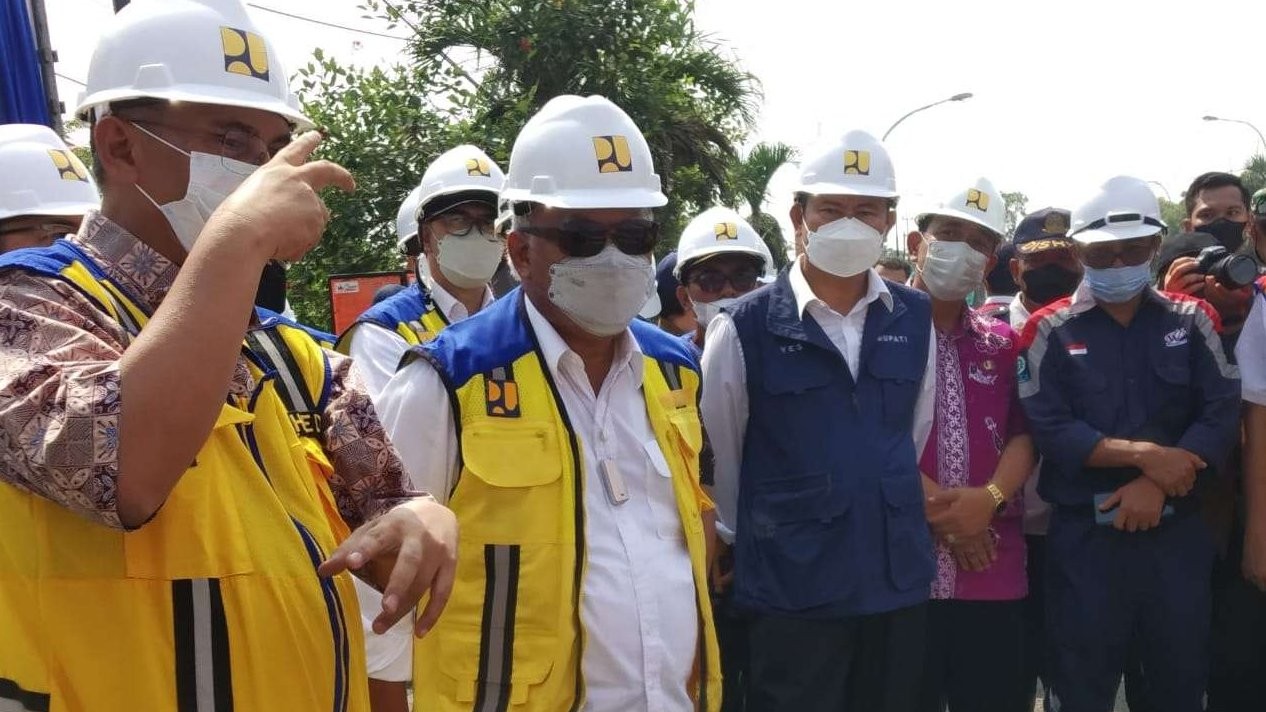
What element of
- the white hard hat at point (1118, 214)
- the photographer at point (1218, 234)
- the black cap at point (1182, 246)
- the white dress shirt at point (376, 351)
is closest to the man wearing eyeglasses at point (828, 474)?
the white hard hat at point (1118, 214)

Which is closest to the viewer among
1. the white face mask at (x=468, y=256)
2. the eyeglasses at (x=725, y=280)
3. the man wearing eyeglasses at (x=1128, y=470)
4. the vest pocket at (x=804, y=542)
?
the vest pocket at (x=804, y=542)

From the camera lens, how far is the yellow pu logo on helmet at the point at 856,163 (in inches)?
151

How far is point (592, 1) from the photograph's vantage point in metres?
10.4

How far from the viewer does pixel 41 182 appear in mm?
4285

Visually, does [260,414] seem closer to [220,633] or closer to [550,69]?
[220,633]

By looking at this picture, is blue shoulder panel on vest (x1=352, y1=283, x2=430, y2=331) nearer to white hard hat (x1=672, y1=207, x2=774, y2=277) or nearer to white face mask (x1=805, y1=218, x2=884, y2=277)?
white hard hat (x1=672, y1=207, x2=774, y2=277)

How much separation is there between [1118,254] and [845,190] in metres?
1.20

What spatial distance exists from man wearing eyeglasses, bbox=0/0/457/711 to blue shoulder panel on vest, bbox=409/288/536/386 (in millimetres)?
658

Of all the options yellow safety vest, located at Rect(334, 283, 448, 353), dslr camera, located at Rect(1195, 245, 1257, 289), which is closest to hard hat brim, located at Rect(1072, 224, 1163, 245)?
dslr camera, located at Rect(1195, 245, 1257, 289)

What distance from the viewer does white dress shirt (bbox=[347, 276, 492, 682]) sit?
2438 mm

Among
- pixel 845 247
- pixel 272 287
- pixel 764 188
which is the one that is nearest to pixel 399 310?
pixel 845 247

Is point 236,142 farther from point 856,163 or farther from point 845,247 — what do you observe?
point 856,163

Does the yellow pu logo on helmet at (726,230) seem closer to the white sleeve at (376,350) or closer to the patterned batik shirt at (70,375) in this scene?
the white sleeve at (376,350)

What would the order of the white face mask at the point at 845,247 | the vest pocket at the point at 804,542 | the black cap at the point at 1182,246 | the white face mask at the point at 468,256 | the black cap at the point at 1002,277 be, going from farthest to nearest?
the black cap at the point at 1002,277, the black cap at the point at 1182,246, the white face mask at the point at 468,256, the white face mask at the point at 845,247, the vest pocket at the point at 804,542
